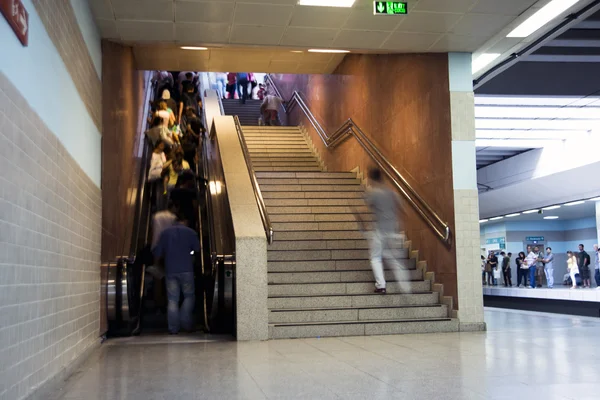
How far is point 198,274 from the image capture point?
948 cm

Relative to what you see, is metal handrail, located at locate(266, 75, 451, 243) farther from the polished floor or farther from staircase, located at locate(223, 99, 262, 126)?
staircase, located at locate(223, 99, 262, 126)

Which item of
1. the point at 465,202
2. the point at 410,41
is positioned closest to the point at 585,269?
the point at 465,202

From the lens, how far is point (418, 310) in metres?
8.11

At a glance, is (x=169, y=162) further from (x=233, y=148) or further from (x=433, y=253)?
(x=433, y=253)

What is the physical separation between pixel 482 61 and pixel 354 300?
3.94 m

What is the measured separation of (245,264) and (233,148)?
356cm

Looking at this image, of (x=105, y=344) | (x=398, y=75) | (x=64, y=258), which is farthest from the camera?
(x=398, y=75)

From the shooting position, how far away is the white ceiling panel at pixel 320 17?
703cm

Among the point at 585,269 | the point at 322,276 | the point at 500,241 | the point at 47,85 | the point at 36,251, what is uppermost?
the point at 47,85

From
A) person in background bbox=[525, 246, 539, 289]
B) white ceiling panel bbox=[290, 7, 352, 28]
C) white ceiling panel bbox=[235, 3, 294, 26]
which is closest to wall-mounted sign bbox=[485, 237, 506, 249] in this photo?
person in background bbox=[525, 246, 539, 289]

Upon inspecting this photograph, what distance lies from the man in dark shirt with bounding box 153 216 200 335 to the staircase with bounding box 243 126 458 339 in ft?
3.69

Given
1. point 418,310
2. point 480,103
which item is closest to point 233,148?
point 418,310

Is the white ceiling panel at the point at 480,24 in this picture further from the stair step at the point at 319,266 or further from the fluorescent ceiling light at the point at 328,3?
the stair step at the point at 319,266

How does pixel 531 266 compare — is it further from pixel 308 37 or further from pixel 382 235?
pixel 308 37
